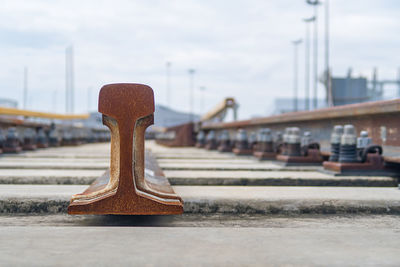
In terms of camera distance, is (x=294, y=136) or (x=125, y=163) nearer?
(x=125, y=163)

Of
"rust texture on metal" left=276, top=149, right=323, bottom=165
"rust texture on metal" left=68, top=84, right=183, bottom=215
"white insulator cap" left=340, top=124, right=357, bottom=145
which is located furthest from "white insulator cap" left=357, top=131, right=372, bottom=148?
"rust texture on metal" left=68, top=84, right=183, bottom=215

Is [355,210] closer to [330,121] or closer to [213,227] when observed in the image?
[213,227]

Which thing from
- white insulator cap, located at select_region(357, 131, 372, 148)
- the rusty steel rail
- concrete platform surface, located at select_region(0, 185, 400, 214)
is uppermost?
the rusty steel rail

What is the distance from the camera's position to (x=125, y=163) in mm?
2219

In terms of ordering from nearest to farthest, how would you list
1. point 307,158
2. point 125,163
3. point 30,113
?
point 125,163 < point 307,158 < point 30,113

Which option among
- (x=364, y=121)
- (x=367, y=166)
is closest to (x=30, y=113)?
(x=364, y=121)

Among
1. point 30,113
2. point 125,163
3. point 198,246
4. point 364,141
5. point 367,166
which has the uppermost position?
point 30,113

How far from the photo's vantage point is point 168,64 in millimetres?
62938

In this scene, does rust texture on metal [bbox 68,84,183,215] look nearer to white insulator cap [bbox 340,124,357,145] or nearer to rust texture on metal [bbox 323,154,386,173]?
rust texture on metal [bbox 323,154,386,173]

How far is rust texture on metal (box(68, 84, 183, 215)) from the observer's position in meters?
2.19

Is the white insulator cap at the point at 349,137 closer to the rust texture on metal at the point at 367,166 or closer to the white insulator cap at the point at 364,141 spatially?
the white insulator cap at the point at 364,141

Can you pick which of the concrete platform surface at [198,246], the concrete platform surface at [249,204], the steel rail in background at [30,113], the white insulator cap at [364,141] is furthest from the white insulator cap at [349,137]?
the steel rail in background at [30,113]

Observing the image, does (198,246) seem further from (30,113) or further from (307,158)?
(30,113)

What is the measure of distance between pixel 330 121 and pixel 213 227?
4.48 metres
